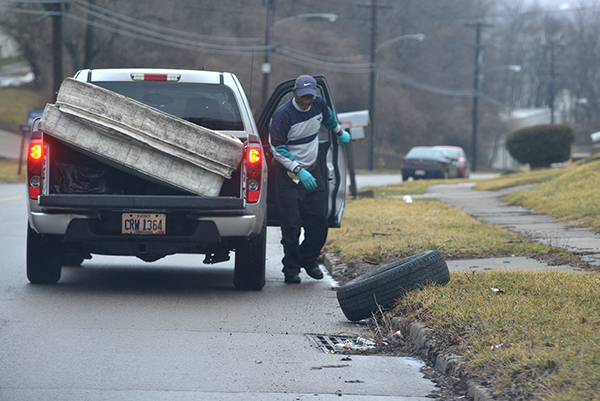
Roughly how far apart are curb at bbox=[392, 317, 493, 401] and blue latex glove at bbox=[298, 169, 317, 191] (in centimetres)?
227

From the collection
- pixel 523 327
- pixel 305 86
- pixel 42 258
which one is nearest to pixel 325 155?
pixel 305 86

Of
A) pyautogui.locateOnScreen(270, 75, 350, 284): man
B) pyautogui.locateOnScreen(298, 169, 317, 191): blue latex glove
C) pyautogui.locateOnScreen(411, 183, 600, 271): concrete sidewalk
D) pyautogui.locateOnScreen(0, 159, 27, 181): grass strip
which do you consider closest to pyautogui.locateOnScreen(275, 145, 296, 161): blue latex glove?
pyautogui.locateOnScreen(270, 75, 350, 284): man

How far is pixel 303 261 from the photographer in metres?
8.19

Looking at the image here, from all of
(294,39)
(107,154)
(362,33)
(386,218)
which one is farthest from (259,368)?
(362,33)

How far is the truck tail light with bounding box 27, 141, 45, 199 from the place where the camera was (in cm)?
665

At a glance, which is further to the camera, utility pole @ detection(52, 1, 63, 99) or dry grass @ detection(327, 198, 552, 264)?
utility pole @ detection(52, 1, 63, 99)

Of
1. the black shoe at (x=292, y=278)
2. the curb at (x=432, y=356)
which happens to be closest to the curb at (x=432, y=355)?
the curb at (x=432, y=356)

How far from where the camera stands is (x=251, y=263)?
7.33 m

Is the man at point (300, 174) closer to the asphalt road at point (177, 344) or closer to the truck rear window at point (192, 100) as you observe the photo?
the asphalt road at point (177, 344)

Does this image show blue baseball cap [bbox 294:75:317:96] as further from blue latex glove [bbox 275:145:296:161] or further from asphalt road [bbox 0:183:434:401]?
asphalt road [bbox 0:183:434:401]

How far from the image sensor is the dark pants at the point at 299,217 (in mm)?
7891

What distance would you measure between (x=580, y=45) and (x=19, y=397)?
259ft

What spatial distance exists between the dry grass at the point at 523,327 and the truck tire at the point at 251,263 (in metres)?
1.74

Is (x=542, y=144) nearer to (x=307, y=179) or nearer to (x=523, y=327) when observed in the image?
(x=307, y=179)
